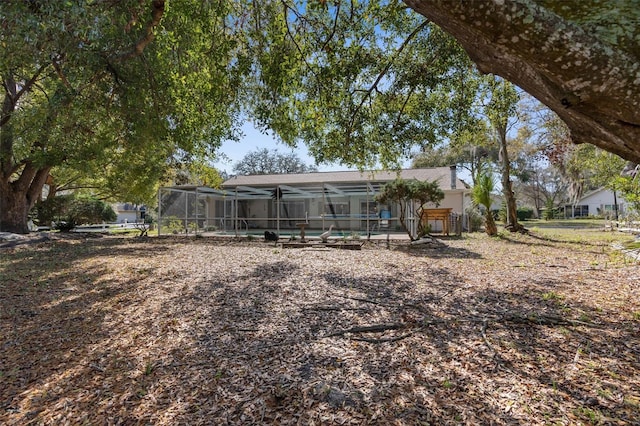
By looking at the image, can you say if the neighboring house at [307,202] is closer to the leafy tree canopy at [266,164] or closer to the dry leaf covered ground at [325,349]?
the dry leaf covered ground at [325,349]

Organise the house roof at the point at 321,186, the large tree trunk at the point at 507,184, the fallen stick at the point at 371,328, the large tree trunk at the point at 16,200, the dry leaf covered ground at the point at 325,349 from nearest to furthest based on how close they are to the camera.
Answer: the dry leaf covered ground at the point at 325,349 → the fallen stick at the point at 371,328 → the large tree trunk at the point at 16,200 → the large tree trunk at the point at 507,184 → the house roof at the point at 321,186

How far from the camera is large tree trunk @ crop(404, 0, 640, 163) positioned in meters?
1.94

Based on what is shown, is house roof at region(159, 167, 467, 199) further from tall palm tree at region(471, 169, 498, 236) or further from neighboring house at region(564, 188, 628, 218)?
neighboring house at region(564, 188, 628, 218)

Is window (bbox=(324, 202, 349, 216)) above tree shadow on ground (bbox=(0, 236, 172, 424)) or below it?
above

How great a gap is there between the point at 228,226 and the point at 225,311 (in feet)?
67.4

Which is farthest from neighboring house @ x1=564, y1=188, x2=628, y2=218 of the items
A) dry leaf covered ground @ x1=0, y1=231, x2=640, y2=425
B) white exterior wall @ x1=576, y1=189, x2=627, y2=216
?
dry leaf covered ground @ x1=0, y1=231, x2=640, y2=425

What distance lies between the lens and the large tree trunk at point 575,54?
1.94 m

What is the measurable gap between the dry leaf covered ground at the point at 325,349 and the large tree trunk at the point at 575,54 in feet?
5.93

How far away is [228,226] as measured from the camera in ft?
80.0

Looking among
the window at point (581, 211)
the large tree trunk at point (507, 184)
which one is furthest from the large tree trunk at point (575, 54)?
the window at point (581, 211)

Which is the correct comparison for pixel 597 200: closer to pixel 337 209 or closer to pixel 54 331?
pixel 337 209

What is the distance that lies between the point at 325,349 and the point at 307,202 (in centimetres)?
2079

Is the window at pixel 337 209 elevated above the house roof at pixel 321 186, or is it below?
below

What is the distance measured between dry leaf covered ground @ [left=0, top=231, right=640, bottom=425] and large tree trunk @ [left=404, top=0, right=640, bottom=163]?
5.93 feet
